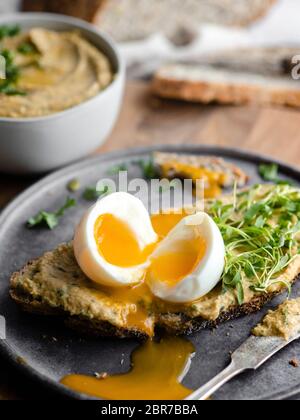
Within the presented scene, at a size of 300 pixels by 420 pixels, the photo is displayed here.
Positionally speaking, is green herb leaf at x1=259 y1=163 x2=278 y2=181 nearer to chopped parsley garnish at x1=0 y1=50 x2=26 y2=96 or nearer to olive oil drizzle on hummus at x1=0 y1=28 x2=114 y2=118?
olive oil drizzle on hummus at x1=0 y1=28 x2=114 y2=118

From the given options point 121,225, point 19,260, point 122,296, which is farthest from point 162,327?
point 19,260

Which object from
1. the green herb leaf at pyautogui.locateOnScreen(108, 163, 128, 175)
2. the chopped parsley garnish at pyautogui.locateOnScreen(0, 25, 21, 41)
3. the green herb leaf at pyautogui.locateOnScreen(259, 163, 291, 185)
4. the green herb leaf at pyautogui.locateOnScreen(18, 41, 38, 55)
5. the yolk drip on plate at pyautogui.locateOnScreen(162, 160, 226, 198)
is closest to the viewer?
the yolk drip on plate at pyautogui.locateOnScreen(162, 160, 226, 198)

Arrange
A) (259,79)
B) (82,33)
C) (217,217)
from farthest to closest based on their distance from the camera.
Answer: (259,79) < (82,33) < (217,217)

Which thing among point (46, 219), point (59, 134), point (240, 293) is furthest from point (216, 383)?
point (59, 134)

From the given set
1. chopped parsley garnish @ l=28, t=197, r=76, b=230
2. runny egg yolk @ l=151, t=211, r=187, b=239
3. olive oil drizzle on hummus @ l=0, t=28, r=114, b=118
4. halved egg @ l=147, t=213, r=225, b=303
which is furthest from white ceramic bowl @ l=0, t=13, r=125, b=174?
halved egg @ l=147, t=213, r=225, b=303

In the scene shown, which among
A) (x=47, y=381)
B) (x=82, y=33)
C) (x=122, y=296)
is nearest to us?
(x=47, y=381)

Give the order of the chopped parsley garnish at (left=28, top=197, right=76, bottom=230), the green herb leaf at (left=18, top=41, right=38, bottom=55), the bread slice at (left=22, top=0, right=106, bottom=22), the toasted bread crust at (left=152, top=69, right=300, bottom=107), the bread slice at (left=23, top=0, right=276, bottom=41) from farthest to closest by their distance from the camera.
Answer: the bread slice at (left=23, top=0, right=276, bottom=41) → the bread slice at (left=22, top=0, right=106, bottom=22) → the toasted bread crust at (left=152, top=69, right=300, bottom=107) → the green herb leaf at (left=18, top=41, right=38, bottom=55) → the chopped parsley garnish at (left=28, top=197, right=76, bottom=230)

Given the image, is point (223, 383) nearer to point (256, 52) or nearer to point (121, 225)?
point (121, 225)

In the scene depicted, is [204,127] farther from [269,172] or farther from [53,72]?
[53,72]
